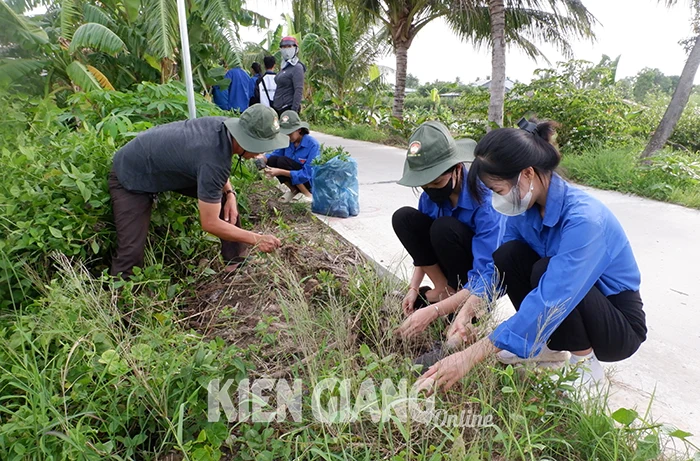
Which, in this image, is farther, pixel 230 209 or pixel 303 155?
pixel 303 155

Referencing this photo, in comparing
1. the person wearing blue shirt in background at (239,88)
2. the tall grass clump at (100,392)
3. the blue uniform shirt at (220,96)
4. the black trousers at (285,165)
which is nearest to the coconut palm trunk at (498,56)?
the person wearing blue shirt in background at (239,88)

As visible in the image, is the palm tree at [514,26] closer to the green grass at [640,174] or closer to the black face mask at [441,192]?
the green grass at [640,174]

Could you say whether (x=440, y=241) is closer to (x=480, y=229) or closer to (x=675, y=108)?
(x=480, y=229)

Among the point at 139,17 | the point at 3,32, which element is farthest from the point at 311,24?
the point at 3,32

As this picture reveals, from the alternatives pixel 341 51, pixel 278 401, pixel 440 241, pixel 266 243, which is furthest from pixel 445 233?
pixel 341 51

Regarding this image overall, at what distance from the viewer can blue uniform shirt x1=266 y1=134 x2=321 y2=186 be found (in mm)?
4152

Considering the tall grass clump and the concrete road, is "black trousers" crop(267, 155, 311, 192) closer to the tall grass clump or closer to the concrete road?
the concrete road

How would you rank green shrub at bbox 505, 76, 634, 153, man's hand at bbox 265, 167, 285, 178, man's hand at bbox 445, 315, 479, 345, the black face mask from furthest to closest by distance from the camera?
green shrub at bbox 505, 76, 634, 153
man's hand at bbox 265, 167, 285, 178
the black face mask
man's hand at bbox 445, 315, 479, 345

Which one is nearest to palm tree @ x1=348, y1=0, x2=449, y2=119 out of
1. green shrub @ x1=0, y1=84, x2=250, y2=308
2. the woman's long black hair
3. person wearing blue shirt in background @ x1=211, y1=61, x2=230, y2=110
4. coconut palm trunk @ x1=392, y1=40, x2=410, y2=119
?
coconut palm trunk @ x1=392, y1=40, x2=410, y2=119

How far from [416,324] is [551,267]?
1.97 ft

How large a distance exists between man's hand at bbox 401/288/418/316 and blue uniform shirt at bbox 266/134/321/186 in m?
2.22

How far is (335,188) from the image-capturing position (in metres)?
3.93

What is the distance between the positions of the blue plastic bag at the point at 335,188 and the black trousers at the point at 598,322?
7.61ft

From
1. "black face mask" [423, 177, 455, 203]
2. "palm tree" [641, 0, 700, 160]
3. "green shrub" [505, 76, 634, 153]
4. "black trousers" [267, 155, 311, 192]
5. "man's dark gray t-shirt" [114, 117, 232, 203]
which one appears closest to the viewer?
"black face mask" [423, 177, 455, 203]
